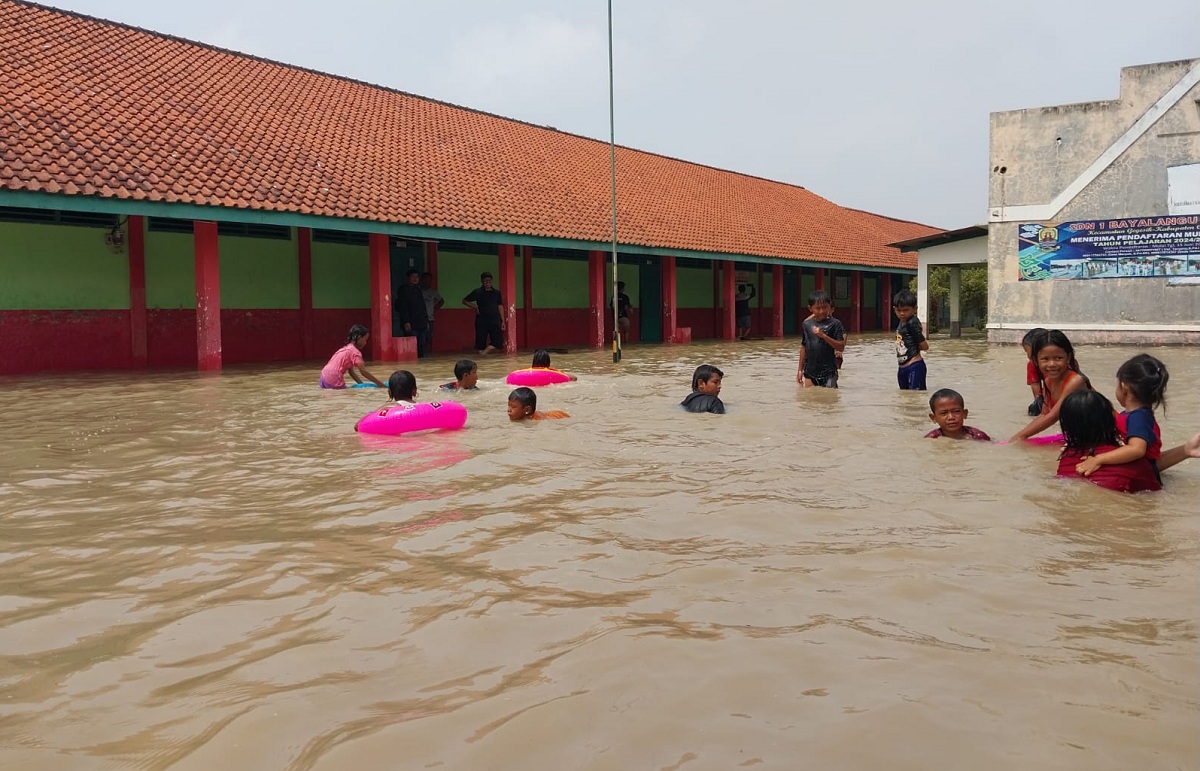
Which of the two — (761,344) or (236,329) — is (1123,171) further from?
(236,329)

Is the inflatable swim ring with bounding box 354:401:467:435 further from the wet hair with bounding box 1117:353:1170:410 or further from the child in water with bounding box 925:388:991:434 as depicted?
the wet hair with bounding box 1117:353:1170:410

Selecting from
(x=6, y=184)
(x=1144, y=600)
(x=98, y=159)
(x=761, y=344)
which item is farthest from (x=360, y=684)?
(x=761, y=344)

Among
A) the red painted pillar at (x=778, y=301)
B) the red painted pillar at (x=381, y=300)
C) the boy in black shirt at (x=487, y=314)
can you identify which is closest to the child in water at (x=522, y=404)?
the red painted pillar at (x=381, y=300)

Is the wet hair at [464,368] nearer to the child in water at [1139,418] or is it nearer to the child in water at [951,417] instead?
the child in water at [951,417]

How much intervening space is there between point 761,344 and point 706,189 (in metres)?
8.62

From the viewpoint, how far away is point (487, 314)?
1908 cm

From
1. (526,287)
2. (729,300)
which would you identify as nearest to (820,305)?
(526,287)

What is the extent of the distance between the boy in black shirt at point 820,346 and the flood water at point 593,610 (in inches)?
121

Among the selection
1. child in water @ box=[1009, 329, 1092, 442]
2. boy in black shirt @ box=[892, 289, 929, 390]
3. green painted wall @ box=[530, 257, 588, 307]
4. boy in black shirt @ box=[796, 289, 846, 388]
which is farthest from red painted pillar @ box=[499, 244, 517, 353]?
child in water @ box=[1009, 329, 1092, 442]

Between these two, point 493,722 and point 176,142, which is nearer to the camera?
point 493,722

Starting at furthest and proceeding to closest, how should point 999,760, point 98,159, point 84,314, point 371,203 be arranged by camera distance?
point 371,203, point 84,314, point 98,159, point 999,760

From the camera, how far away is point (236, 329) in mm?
16578

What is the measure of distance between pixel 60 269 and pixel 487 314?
7.65 meters

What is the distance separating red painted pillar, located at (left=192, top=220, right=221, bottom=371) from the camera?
A: 1437 centimetres
